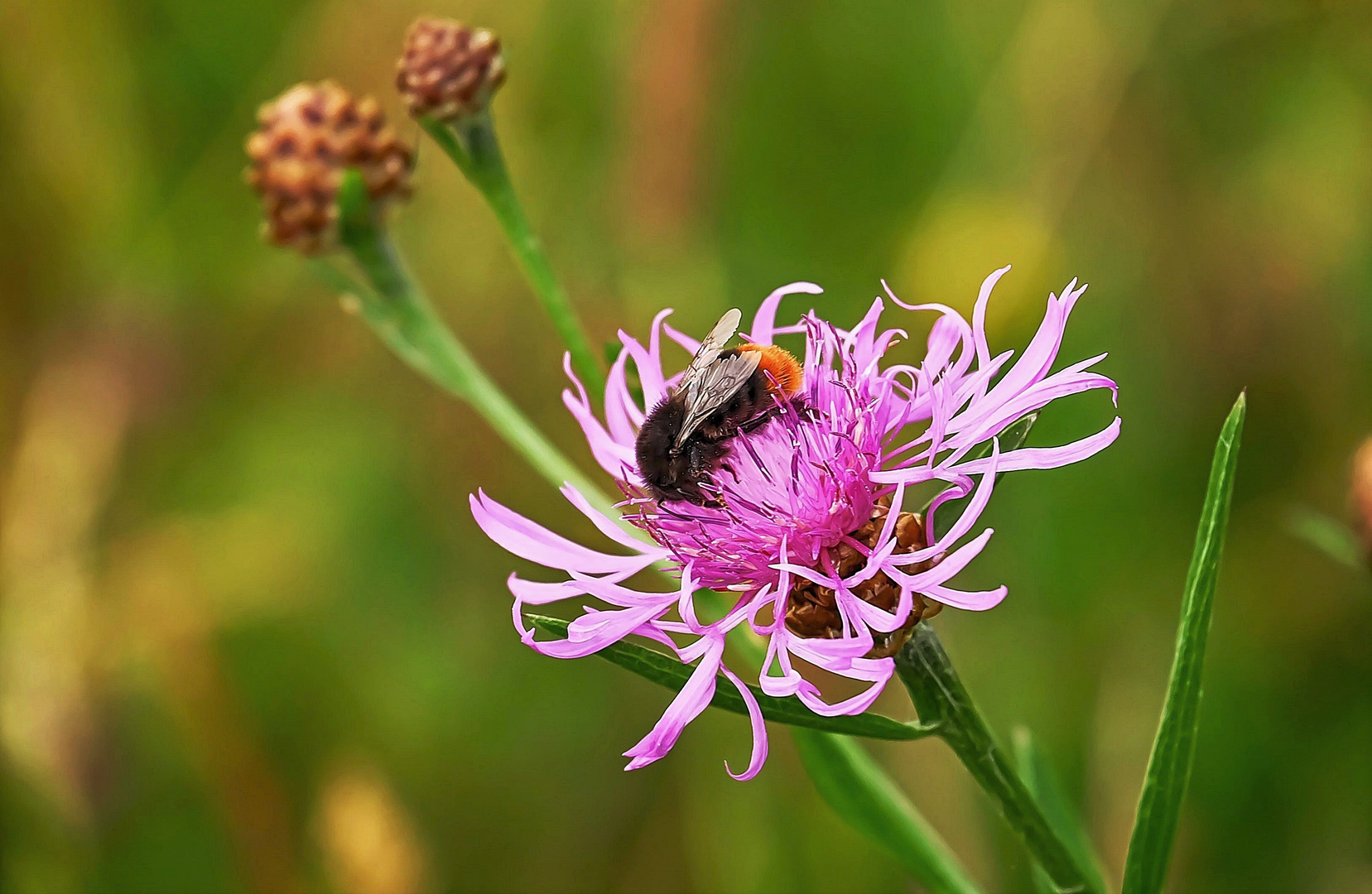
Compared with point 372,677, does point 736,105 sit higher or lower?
higher

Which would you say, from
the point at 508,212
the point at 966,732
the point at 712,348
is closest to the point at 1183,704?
the point at 966,732

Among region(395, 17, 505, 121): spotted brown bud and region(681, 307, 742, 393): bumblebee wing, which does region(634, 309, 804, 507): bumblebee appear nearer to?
region(681, 307, 742, 393): bumblebee wing

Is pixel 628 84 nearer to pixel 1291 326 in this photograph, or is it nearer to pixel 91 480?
pixel 91 480

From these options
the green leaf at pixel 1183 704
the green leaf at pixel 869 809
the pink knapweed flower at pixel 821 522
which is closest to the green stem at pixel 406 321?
the pink knapweed flower at pixel 821 522

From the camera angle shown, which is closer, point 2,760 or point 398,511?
point 2,760

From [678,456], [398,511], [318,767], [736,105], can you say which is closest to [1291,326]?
[736,105]

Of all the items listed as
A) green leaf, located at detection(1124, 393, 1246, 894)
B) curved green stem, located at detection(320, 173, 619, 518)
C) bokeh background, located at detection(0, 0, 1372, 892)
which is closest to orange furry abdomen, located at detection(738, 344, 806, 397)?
curved green stem, located at detection(320, 173, 619, 518)

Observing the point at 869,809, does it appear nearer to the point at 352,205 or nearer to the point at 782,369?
the point at 782,369
